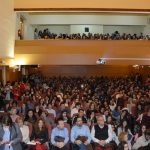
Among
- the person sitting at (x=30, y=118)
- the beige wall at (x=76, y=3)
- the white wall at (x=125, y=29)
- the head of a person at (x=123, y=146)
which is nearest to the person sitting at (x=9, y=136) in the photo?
the person sitting at (x=30, y=118)

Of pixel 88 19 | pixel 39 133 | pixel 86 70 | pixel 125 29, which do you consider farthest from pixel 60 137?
pixel 125 29

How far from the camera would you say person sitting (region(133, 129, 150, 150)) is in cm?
794

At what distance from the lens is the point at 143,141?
8.04 metres

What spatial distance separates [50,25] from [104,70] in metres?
5.62

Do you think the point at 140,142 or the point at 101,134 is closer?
the point at 140,142

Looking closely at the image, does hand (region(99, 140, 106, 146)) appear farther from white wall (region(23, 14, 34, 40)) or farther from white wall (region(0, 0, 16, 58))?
white wall (region(23, 14, 34, 40))

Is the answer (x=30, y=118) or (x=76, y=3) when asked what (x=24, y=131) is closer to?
(x=30, y=118)

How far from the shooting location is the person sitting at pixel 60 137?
25.5 ft

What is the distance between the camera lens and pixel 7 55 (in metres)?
21.4

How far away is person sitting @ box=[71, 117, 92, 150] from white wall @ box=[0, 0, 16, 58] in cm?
1257

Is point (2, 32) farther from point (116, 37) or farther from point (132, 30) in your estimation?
point (132, 30)

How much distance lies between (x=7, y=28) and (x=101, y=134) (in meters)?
14.2

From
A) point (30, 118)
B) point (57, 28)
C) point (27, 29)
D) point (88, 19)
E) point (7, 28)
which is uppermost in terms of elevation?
point (88, 19)

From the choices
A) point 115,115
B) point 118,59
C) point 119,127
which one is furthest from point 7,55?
point 119,127
